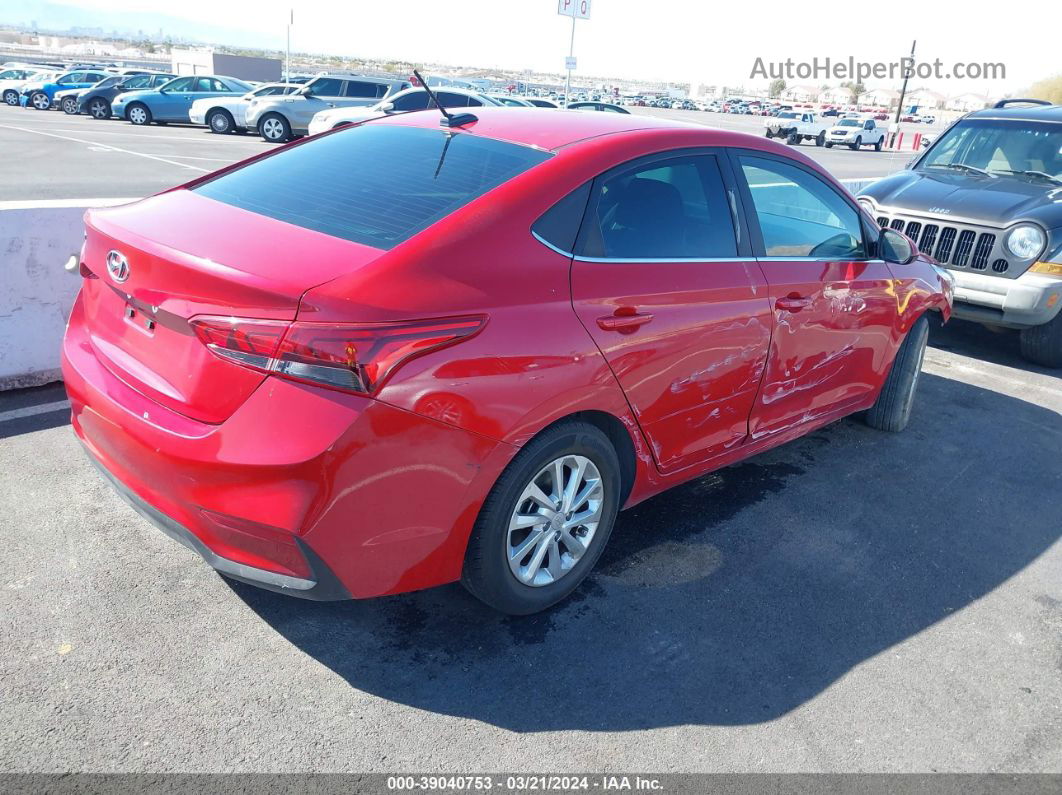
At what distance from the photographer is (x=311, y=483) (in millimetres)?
2467

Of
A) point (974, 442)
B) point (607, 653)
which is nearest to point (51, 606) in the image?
point (607, 653)

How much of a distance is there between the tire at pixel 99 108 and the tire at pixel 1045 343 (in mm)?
29107

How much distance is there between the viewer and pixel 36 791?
235 cm

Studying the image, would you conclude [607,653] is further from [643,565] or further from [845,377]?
[845,377]

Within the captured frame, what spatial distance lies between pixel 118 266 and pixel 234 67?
2109 inches

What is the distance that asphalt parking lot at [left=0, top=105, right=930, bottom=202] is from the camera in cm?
1280

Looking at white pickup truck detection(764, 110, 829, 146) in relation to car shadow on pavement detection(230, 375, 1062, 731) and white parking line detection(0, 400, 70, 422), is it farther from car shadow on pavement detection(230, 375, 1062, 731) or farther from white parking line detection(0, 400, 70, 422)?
white parking line detection(0, 400, 70, 422)

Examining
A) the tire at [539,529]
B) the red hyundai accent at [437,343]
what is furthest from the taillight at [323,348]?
the tire at [539,529]

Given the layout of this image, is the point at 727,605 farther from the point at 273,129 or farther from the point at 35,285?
the point at 273,129

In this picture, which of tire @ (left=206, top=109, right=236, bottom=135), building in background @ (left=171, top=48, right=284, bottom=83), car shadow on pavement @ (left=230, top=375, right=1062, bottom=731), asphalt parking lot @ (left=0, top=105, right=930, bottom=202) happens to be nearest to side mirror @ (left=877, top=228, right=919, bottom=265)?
car shadow on pavement @ (left=230, top=375, right=1062, bottom=731)

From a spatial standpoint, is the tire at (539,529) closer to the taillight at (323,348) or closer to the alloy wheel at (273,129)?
the taillight at (323,348)

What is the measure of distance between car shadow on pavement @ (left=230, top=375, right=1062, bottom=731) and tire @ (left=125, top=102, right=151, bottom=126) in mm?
26839

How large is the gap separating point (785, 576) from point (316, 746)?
2.07 meters

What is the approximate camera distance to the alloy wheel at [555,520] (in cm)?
307
